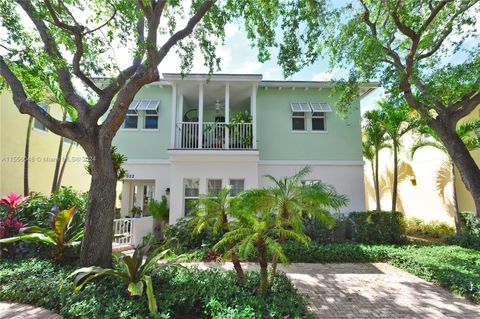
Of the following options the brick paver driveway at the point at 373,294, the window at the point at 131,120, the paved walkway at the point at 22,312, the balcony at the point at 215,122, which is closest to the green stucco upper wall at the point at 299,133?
the balcony at the point at 215,122

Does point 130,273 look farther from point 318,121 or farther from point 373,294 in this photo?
point 318,121

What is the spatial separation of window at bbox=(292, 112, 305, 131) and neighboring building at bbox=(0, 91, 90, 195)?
1316 centimetres

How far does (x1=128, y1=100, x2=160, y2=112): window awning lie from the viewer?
12062 mm

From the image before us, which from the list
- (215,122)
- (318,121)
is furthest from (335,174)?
(215,122)

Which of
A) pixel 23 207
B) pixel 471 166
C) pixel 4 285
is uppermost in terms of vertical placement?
pixel 471 166

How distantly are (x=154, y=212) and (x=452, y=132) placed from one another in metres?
12.1

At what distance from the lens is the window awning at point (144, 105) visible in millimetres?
12062

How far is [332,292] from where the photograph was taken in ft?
19.4

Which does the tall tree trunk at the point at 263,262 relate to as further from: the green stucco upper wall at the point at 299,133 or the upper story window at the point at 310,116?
the upper story window at the point at 310,116

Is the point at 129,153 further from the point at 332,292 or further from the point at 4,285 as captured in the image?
the point at 332,292

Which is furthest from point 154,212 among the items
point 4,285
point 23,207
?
point 4,285

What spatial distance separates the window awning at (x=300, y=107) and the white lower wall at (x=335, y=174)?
269cm

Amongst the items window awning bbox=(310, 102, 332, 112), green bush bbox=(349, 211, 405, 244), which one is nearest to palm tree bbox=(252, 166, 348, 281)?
green bush bbox=(349, 211, 405, 244)

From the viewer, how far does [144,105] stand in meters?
12.2
